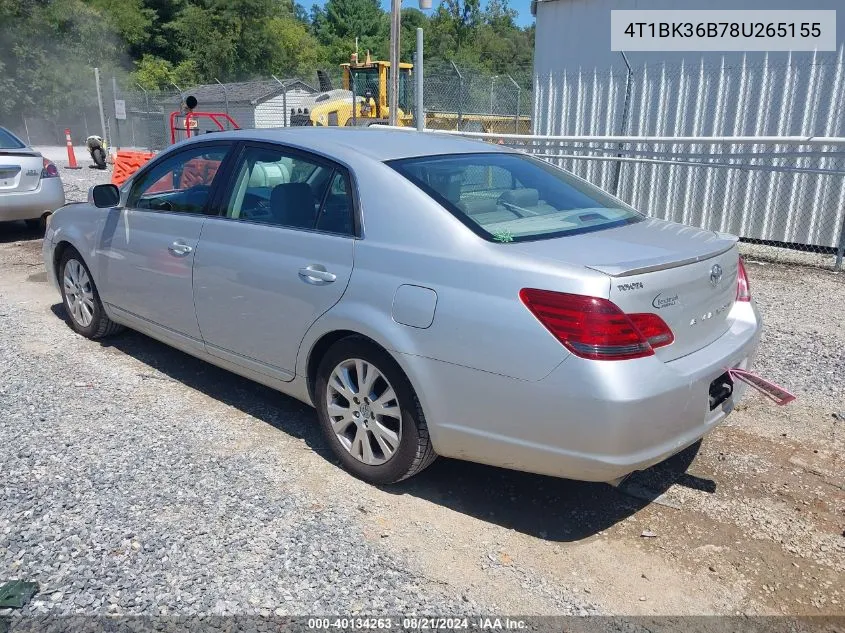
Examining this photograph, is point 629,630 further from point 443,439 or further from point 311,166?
point 311,166

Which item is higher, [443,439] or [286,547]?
[443,439]

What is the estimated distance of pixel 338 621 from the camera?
2586 millimetres

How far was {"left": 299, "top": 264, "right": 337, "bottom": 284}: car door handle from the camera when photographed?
3.42 m

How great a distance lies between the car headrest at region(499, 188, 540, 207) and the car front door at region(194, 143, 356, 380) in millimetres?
771

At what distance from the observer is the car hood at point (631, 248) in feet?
9.30

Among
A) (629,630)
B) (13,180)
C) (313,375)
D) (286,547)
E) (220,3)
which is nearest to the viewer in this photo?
(629,630)

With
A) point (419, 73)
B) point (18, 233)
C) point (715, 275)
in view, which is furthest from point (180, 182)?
point (18, 233)

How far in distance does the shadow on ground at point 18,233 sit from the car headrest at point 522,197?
26.7ft

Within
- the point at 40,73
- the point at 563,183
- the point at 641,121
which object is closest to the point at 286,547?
the point at 563,183

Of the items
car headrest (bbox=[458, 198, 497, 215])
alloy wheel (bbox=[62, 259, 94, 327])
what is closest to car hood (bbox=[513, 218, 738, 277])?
car headrest (bbox=[458, 198, 497, 215])

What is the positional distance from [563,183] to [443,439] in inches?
66.7

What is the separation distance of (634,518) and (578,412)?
34.3 inches

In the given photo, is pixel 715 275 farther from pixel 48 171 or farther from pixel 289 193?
pixel 48 171

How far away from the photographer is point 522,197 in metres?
3.67
